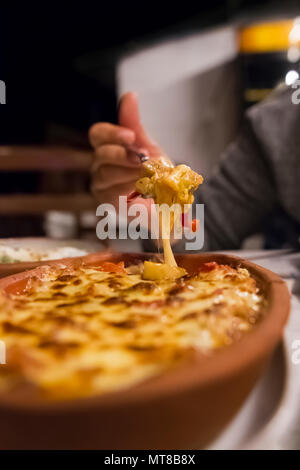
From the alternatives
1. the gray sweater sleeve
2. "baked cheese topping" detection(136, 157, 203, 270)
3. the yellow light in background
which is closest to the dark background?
the yellow light in background

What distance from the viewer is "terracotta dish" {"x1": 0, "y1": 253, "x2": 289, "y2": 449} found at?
0.33 m

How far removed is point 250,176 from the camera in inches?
73.7

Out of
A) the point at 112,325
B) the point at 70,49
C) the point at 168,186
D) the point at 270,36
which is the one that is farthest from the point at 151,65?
the point at 112,325

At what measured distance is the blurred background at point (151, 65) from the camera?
3465 millimetres

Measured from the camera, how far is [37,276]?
708 millimetres

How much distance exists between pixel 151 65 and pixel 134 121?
3906 millimetres

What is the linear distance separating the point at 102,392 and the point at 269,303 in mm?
273

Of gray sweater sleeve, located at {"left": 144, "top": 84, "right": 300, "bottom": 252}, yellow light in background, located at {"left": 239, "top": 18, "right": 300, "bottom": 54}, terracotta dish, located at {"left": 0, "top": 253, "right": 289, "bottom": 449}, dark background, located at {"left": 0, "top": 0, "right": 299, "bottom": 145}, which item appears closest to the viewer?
terracotta dish, located at {"left": 0, "top": 253, "right": 289, "bottom": 449}

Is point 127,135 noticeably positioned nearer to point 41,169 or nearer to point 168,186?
point 168,186

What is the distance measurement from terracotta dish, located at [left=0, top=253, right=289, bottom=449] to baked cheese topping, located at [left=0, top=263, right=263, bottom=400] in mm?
18

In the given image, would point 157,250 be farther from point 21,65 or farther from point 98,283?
point 21,65

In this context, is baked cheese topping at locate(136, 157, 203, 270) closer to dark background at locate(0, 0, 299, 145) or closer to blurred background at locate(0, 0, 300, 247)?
dark background at locate(0, 0, 299, 145)
